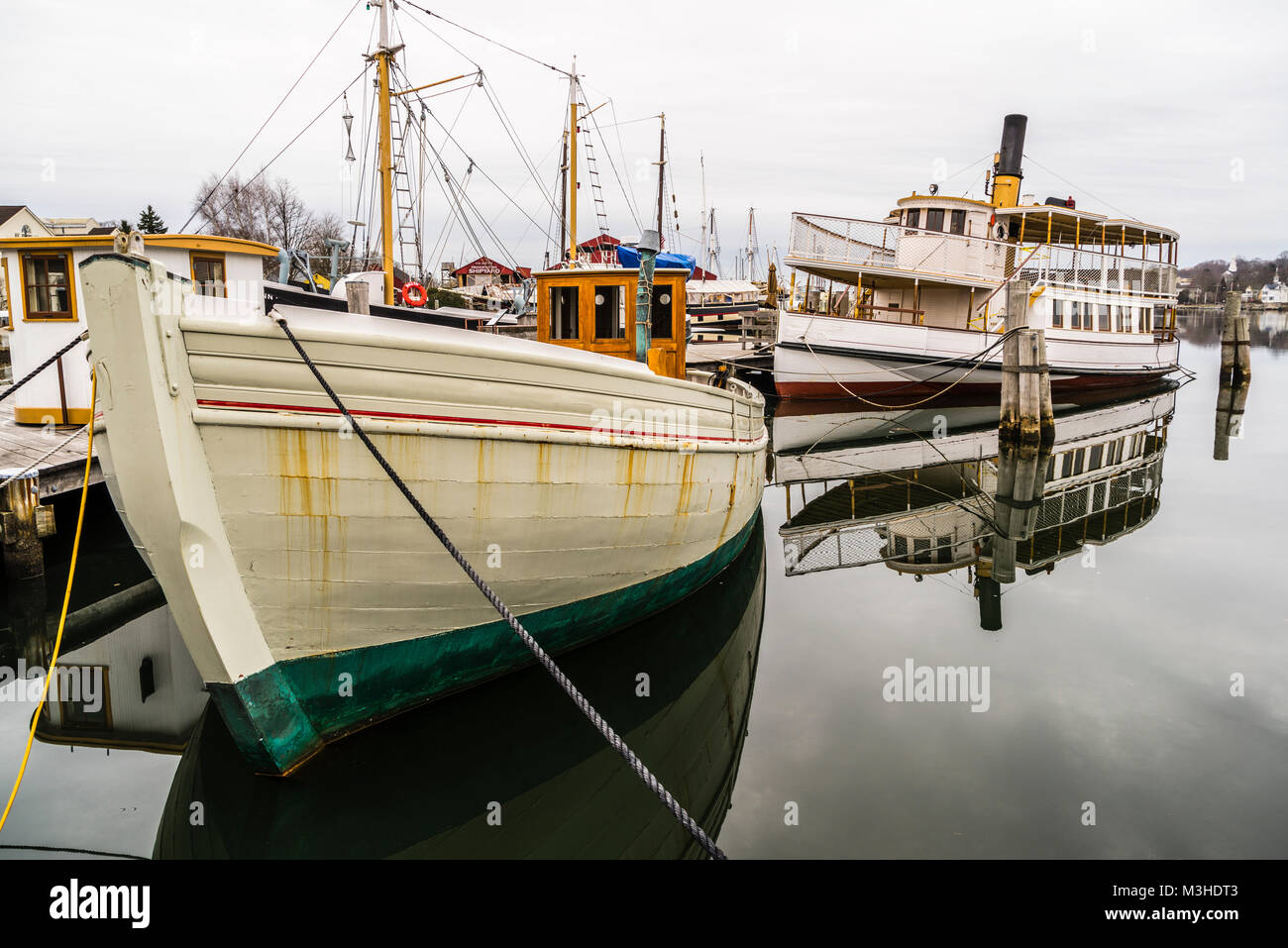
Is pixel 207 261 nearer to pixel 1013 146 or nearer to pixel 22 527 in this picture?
pixel 22 527

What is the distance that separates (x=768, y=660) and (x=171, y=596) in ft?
16.5

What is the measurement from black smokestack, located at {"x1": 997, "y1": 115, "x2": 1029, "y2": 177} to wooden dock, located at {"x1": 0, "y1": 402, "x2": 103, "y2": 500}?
26.9m

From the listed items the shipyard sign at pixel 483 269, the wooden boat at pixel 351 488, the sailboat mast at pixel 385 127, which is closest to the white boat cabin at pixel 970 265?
the sailboat mast at pixel 385 127

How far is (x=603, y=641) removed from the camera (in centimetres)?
→ 727

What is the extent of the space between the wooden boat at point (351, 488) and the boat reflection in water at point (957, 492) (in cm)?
503

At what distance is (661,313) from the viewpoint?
9062mm

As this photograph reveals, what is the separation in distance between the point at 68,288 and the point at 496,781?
1003cm

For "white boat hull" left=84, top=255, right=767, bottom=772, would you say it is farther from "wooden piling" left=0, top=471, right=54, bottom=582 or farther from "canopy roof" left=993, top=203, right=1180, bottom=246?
"canopy roof" left=993, top=203, right=1180, bottom=246

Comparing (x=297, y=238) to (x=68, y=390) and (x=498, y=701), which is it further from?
(x=498, y=701)

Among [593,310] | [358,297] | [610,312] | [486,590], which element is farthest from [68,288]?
[486,590]

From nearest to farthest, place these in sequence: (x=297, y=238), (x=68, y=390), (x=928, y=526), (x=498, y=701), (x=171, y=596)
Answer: (x=171, y=596), (x=498, y=701), (x=68, y=390), (x=928, y=526), (x=297, y=238)

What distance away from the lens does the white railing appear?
21.0 metres
